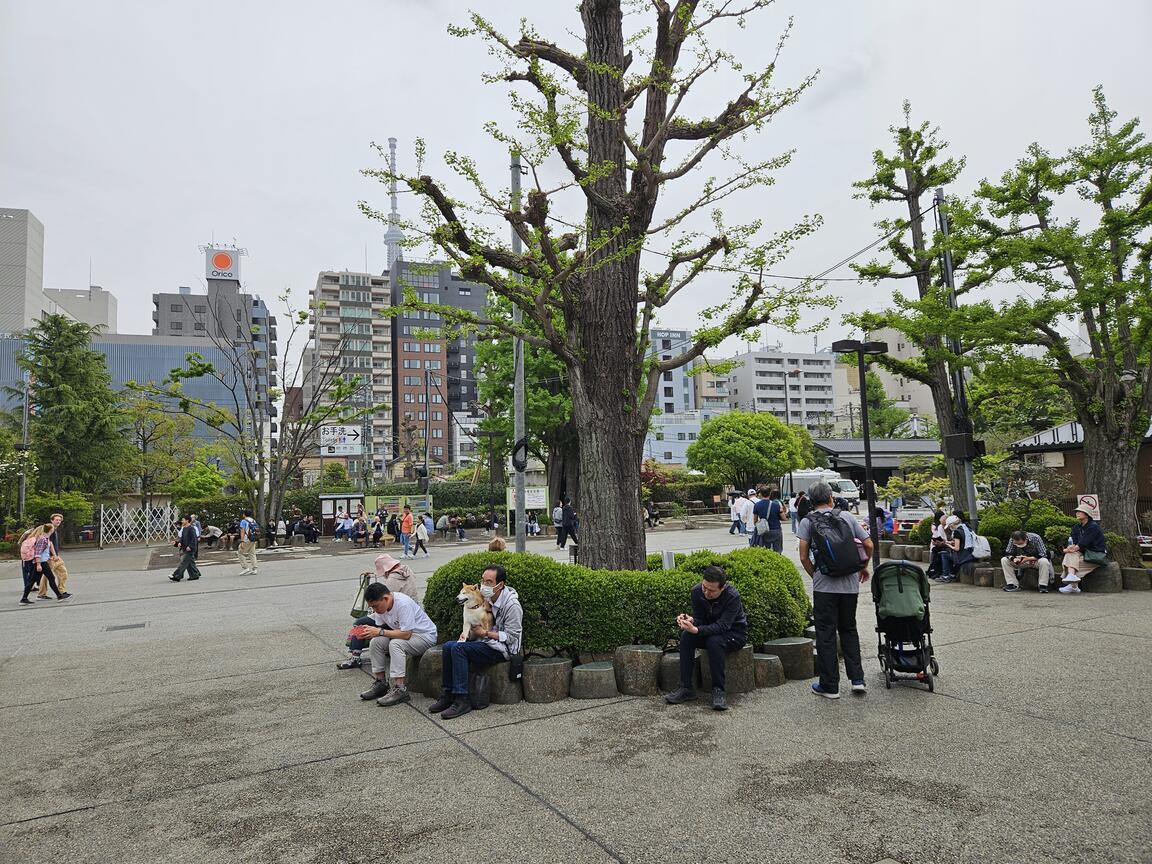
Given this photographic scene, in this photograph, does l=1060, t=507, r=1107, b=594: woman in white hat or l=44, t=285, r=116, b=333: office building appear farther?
l=44, t=285, r=116, b=333: office building

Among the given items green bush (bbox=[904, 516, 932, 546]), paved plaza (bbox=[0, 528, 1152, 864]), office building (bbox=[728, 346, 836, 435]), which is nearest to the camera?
paved plaza (bbox=[0, 528, 1152, 864])

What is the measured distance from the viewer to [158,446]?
4753cm

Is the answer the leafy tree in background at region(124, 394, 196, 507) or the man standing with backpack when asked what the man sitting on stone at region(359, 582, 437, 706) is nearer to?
the man standing with backpack

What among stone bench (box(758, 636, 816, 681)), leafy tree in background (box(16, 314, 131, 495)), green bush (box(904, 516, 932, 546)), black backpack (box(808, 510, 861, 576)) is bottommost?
stone bench (box(758, 636, 816, 681))

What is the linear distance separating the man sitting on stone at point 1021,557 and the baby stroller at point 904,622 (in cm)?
666

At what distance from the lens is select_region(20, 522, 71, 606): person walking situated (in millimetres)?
14219

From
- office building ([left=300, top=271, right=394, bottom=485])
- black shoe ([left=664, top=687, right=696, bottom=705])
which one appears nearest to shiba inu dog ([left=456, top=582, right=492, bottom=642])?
black shoe ([left=664, top=687, right=696, bottom=705])

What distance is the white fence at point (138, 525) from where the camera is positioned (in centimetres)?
3459

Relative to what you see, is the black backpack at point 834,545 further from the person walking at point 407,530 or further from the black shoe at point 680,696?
the person walking at point 407,530

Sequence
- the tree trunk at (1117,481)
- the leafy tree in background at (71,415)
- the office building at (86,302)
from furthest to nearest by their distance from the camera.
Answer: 1. the office building at (86,302)
2. the leafy tree in background at (71,415)
3. the tree trunk at (1117,481)

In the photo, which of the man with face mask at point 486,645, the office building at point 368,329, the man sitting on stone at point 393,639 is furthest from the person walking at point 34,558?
the office building at point 368,329

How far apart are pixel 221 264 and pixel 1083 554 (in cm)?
11114

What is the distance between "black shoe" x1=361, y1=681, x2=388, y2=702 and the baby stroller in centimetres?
435

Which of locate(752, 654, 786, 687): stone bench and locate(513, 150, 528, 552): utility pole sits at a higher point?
locate(513, 150, 528, 552): utility pole
